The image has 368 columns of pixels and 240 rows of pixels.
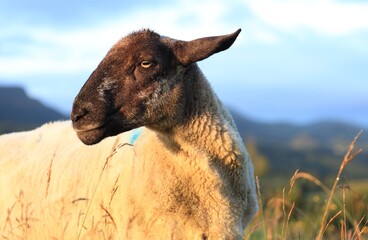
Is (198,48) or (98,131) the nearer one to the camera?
(98,131)

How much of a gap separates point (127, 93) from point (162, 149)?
0.87 meters

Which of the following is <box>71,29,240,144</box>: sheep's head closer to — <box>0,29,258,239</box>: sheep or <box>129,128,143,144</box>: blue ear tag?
<box>0,29,258,239</box>: sheep

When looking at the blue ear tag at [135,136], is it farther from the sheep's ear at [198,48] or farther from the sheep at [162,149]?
the sheep's ear at [198,48]

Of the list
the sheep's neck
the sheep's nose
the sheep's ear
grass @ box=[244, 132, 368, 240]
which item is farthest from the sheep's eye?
grass @ box=[244, 132, 368, 240]

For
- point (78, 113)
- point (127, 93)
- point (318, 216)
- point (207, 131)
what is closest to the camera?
point (78, 113)

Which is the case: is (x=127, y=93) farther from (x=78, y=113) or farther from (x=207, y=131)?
(x=207, y=131)

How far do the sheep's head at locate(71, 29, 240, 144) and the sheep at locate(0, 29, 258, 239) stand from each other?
1cm

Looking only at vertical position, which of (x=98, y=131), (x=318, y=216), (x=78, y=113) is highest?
(x=78, y=113)

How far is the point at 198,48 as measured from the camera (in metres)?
6.94

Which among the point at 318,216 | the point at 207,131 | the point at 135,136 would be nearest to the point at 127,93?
the point at 207,131

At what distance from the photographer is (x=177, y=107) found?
6875 millimetres

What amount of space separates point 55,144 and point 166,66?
3.00 m

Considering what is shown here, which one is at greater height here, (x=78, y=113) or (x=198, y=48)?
(x=198, y=48)

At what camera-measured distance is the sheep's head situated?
6.60 m
